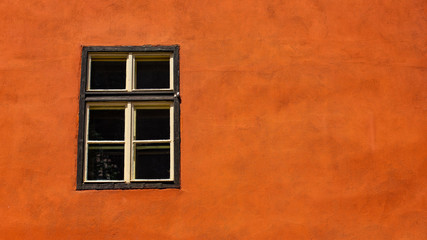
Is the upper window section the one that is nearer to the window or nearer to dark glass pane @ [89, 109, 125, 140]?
the window

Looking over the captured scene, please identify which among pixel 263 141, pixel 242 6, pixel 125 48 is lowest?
pixel 263 141

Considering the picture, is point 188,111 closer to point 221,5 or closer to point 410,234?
point 221,5

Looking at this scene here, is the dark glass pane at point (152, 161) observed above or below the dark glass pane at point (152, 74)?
below

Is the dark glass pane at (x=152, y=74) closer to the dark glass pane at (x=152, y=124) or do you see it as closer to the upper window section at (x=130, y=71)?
the upper window section at (x=130, y=71)

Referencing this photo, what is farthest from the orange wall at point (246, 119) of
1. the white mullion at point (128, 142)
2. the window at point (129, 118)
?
the white mullion at point (128, 142)

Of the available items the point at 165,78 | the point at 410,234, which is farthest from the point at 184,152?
the point at 410,234

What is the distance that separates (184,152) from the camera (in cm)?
618

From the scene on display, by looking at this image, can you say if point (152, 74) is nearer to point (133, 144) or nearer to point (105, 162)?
point (133, 144)

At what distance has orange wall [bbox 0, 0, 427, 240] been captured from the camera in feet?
19.8

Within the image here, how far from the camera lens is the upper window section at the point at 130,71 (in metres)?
6.48

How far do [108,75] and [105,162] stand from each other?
89cm

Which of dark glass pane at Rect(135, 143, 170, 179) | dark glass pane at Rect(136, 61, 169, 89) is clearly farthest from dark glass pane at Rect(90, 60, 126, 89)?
dark glass pane at Rect(135, 143, 170, 179)

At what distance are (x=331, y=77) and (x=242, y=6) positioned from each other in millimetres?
1157

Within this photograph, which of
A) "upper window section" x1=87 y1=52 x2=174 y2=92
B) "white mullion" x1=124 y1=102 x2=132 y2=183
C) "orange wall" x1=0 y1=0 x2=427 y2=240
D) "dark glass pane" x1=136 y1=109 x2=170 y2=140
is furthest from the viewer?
"upper window section" x1=87 y1=52 x2=174 y2=92
